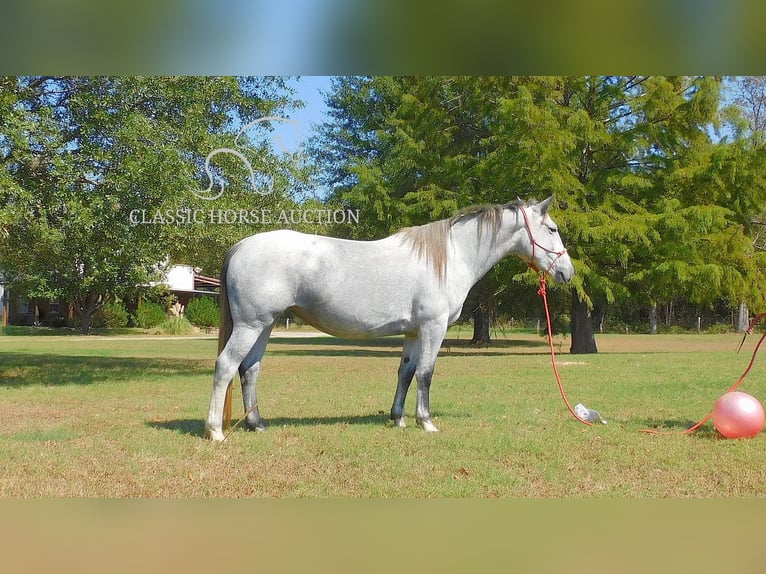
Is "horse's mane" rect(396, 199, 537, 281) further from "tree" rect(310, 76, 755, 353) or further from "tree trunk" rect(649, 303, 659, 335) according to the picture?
"tree trunk" rect(649, 303, 659, 335)

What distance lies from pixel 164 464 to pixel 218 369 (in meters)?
1.01

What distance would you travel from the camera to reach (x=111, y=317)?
104 ft

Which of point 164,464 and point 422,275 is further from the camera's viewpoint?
point 422,275

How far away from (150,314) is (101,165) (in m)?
21.0

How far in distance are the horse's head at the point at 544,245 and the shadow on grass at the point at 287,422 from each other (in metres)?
2.24

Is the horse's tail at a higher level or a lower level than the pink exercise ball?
higher

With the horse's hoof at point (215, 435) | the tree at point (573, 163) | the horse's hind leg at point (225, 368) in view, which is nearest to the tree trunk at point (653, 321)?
the tree at point (573, 163)

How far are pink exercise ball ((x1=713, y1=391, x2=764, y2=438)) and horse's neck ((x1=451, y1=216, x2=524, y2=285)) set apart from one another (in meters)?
2.51

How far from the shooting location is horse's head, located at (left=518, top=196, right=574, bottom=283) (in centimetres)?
655

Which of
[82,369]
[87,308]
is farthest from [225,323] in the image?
[87,308]

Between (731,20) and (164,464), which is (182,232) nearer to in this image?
(164,464)

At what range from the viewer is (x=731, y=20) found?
5.39 meters

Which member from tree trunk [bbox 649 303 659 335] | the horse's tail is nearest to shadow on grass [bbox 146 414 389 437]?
the horse's tail

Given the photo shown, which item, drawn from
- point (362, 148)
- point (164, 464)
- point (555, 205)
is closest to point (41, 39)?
point (164, 464)
